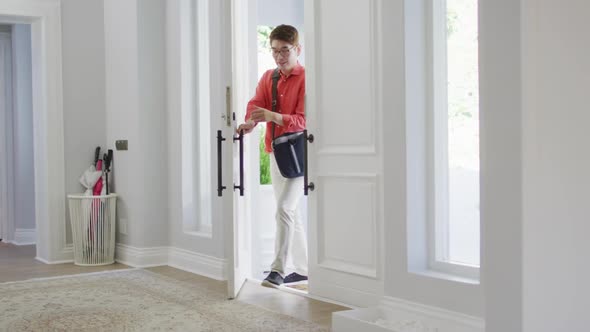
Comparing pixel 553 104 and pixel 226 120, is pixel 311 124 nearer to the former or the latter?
pixel 226 120

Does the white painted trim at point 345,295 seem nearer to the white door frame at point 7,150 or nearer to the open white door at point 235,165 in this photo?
the open white door at point 235,165

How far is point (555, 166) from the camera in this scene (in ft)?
5.51

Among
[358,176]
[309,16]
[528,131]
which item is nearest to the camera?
[528,131]

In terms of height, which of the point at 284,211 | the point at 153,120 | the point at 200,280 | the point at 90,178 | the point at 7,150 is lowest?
the point at 200,280

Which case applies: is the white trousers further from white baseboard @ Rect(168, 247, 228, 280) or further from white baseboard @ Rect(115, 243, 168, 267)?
white baseboard @ Rect(115, 243, 168, 267)

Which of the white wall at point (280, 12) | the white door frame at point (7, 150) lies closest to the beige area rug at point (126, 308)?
the white wall at point (280, 12)

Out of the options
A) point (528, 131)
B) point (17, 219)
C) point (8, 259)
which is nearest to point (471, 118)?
point (528, 131)

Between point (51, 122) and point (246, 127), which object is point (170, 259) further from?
point (246, 127)

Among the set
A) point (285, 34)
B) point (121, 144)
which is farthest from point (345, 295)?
point (121, 144)

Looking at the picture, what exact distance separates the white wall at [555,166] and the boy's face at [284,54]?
287 centimetres

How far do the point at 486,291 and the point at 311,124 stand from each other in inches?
97.6

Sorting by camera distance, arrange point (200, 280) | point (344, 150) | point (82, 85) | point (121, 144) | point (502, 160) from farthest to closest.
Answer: point (82, 85)
point (121, 144)
point (200, 280)
point (344, 150)
point (502, 160)

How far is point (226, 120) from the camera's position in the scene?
432 centimetres

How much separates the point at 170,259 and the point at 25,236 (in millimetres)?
2561
